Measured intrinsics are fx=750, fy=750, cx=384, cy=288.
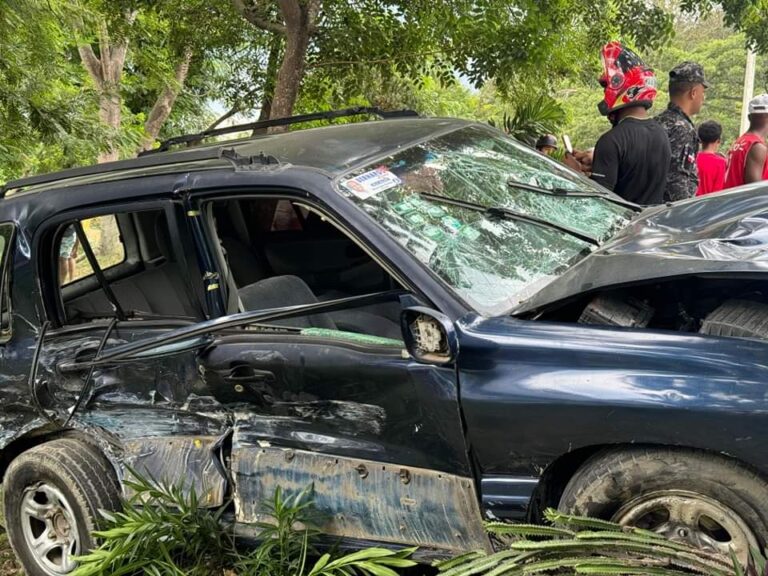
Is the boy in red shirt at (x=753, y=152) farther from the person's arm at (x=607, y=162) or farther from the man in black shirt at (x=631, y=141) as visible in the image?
the person's arm at (x=607, y=162)

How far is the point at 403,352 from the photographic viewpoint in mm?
2350

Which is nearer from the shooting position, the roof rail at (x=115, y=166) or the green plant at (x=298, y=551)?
the green plant at (x=298, y=551)

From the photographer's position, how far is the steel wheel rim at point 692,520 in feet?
6.56

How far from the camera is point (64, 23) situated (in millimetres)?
7871

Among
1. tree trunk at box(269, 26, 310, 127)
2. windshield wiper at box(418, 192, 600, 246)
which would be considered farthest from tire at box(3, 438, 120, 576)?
tree trunk at box(269, 26, 310, 127)

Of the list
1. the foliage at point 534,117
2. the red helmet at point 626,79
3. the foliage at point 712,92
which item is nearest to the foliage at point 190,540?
the red helmet at point 626,79

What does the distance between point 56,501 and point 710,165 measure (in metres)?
5.31

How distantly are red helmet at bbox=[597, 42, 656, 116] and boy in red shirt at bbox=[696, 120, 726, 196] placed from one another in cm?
167

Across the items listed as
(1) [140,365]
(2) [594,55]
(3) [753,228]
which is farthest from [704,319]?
(2) [594,55]

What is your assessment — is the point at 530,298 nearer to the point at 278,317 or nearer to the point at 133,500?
the point at 278,317

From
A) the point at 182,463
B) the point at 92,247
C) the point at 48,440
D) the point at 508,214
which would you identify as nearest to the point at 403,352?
the point at 508,214

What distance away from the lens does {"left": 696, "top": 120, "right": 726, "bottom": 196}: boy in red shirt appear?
6.00 m

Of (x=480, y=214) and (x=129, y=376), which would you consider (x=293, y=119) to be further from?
(x=129, y=376)

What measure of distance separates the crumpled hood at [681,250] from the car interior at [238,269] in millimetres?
911
